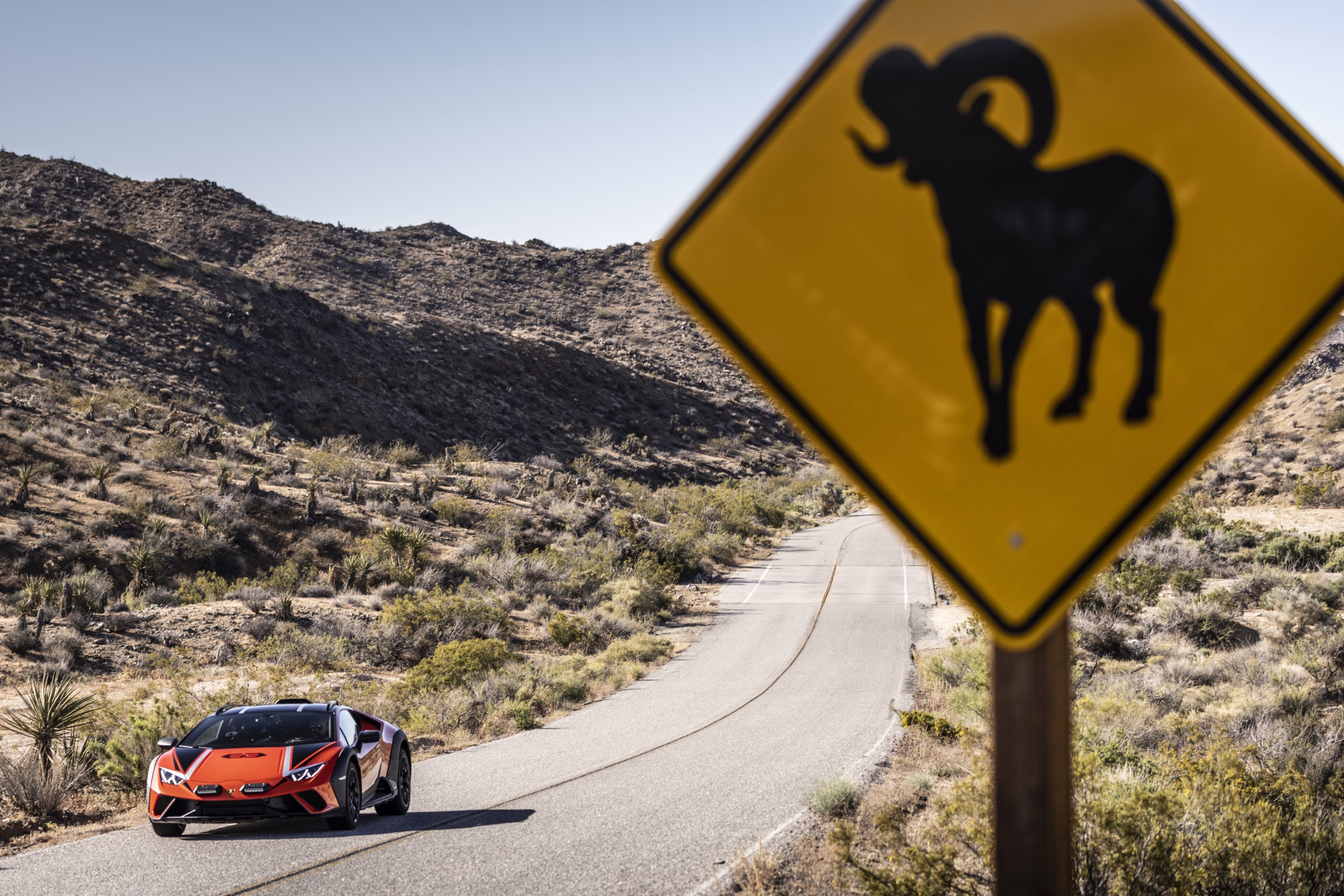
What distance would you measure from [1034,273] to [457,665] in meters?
18.7

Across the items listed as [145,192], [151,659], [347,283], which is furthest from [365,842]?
[145,192]

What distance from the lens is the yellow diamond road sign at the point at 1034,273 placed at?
182 centimetres

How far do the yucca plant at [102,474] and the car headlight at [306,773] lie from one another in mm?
24216

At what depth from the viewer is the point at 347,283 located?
76.7m

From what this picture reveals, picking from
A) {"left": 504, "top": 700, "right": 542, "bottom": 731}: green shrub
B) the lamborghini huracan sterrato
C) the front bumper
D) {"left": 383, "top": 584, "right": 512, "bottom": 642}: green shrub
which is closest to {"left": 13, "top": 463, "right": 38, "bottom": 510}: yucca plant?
{"left": 383, "top": 584, "right": 512, "bottom": 642}: green shrub

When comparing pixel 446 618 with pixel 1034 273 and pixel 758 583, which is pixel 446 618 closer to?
Answer: pixel 758 583

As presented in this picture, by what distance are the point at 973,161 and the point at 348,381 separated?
55004mm

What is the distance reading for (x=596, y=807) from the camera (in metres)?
10.7

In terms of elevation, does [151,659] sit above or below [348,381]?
below

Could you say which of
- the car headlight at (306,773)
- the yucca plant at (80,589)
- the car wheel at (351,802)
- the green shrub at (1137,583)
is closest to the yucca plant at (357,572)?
the yucca plant at (80,589)

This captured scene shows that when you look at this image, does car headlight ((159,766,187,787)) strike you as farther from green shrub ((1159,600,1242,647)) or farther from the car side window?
green shrub ((1159,600,1242,647))

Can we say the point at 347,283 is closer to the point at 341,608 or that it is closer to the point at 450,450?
the point at 450,450

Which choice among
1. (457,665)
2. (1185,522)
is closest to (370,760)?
(457,665)

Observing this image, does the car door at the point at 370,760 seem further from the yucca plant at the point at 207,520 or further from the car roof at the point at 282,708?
the yucca plant at the point at 207,520
